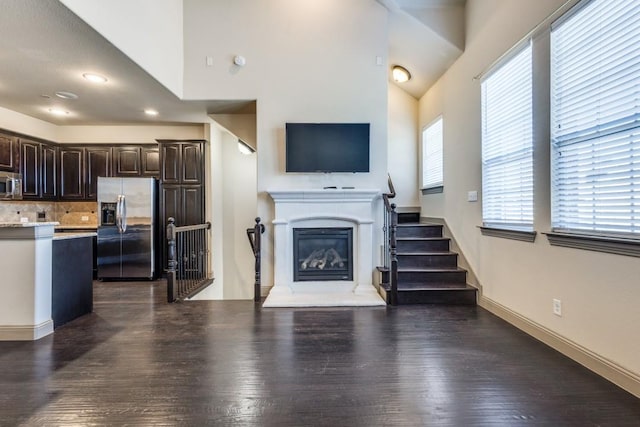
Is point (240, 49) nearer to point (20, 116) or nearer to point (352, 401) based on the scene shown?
point (20, 116)

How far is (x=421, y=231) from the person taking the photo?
4848 mm

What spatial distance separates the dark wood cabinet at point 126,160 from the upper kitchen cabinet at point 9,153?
1313 millimetres

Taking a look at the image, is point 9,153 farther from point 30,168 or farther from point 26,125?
point 26,125

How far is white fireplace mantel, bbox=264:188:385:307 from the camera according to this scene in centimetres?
Result: 439

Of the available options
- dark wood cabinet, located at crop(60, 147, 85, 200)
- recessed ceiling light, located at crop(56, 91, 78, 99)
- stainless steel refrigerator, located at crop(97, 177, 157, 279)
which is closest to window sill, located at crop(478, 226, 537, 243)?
stainless steel refrigerator, located at crop(97, 177, 157, 279)

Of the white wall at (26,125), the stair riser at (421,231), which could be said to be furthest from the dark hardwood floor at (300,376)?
the white wall at (26,125)

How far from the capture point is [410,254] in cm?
439

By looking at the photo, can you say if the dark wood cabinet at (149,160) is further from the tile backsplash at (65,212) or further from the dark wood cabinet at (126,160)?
the tile backsplash at (65,212)

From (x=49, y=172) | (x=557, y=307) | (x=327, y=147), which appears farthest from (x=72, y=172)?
(x=557, y=307)

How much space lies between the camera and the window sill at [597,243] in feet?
6.62

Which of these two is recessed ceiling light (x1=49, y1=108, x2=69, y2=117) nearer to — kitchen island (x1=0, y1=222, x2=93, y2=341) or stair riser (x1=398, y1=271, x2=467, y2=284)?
kitchen island (x1=0, y1=222, x2=93, y2=341)

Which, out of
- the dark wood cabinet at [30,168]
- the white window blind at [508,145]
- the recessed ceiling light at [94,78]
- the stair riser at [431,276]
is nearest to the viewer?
the white window blind at [508,145]

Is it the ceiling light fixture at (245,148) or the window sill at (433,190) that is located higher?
the ceiling light fixture at (245,148)

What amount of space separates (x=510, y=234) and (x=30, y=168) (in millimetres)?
7151
